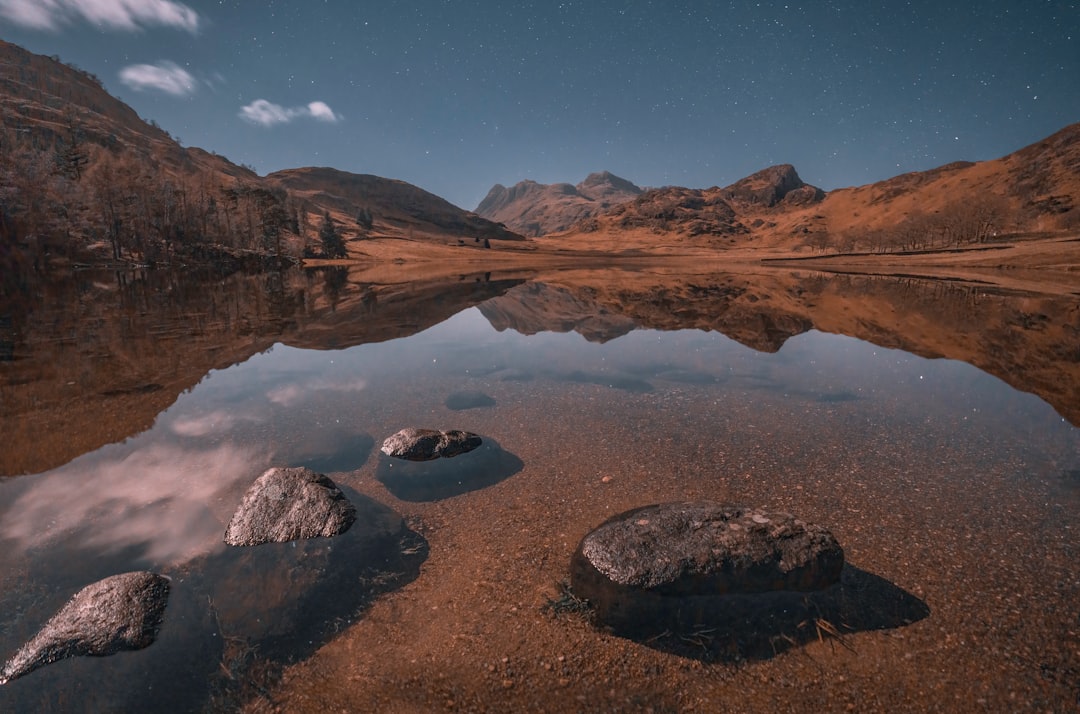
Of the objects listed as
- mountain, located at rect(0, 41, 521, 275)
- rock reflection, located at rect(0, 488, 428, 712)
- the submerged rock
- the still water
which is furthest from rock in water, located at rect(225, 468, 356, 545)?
mountain, located at rect(0, 41, 521, 275)

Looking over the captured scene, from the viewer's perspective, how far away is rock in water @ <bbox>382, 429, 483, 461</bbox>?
1187cm

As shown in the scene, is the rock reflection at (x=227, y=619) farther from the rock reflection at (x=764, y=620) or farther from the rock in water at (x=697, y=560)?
the rock reflection at (x=764, y=620)

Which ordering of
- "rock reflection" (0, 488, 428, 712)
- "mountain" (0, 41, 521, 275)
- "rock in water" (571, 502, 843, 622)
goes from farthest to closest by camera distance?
1. "mountain" (0, 41, 521, 275)
2. "rock in water" (571, 502, 843, 622)
3. "rock reflection" (0, 488, 428, 712)

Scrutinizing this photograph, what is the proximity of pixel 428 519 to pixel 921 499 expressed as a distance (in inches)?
420

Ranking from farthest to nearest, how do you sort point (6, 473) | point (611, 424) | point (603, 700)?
point (611, 424) < point (6, 473) < point (603, 700)

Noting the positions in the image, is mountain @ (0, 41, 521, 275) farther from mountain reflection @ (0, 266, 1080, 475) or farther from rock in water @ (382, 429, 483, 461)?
rock in water @ (382, 429, 483, 461)

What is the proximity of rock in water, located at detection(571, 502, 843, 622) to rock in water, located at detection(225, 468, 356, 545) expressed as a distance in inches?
187

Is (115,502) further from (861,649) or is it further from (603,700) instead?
(861,649)

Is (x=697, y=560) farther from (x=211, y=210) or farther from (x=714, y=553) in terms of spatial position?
(x=211, y=210)

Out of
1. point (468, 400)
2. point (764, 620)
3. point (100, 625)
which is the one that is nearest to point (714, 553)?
point (764, 620)

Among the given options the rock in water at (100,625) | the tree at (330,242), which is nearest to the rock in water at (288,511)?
the rock in water at (100,625)

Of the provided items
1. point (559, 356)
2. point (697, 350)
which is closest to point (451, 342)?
point (559, 356)

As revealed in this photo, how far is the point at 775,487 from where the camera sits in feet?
34.7

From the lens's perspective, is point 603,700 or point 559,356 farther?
point 559,356
